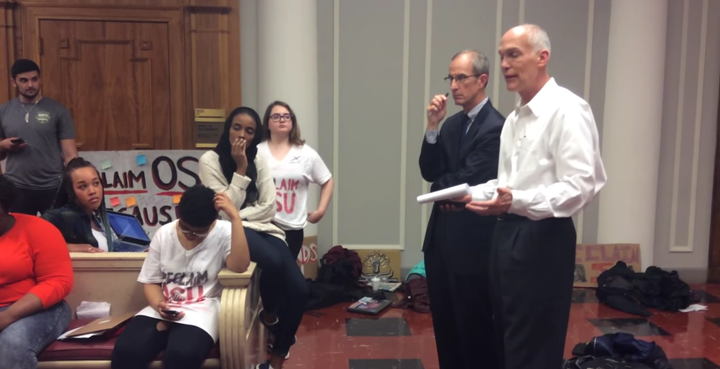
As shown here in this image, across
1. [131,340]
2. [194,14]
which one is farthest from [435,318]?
[194,14]

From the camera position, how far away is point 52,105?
383 cm

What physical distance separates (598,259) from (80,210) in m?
3.97

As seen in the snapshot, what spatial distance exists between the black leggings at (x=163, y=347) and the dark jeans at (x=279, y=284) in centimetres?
48

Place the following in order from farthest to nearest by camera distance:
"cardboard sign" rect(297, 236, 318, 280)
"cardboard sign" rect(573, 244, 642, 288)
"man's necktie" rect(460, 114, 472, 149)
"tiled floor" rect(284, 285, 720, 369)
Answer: "cardboard sign" rect(573, 244, 642, 288) → "cardboard sign" rect(297, 236, 318, 280) → "tiled floor" rect(284, 285, 720, 369) → "man's necktie" rect(460, 114, 472, 149)

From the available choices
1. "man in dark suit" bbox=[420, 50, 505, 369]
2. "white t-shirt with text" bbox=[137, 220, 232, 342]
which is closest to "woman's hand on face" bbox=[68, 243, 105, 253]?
"white t-shirt with text" bbox=[137, 220, 232, 342]

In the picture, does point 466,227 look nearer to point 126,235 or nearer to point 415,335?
point 415,335

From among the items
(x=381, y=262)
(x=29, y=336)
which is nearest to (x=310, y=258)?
(x=381, y=262)

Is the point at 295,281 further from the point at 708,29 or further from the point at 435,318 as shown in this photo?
the point at 708,29

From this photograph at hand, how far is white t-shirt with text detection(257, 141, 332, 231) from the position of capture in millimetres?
3238

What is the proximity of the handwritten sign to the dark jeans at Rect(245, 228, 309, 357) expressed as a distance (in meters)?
1.82

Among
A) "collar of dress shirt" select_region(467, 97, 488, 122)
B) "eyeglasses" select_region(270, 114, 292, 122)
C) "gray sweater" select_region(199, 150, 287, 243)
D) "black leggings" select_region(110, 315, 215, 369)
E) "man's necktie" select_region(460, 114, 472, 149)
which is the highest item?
"collar of dress shirt" select_region(467, 97, 488, 122)

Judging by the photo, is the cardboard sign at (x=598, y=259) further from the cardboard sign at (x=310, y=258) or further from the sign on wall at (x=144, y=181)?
the sign on wall at (x=144, y=181)

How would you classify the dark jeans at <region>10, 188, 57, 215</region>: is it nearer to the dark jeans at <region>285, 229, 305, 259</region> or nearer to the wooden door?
the wooden door

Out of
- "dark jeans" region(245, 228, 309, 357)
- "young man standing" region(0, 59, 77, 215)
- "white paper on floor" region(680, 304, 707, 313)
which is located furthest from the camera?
"white paper on floor" region(680, 304, 707, 313)
